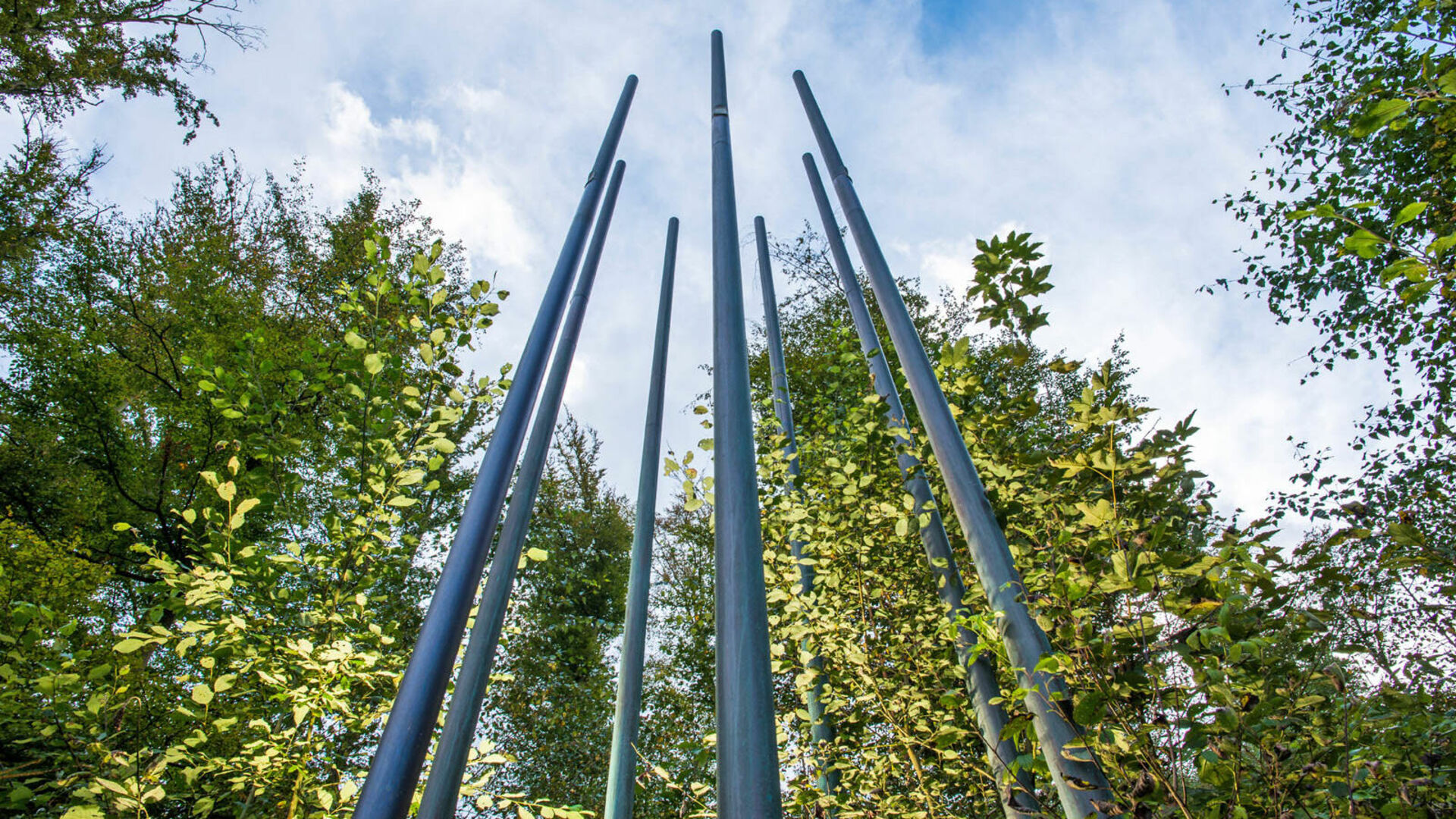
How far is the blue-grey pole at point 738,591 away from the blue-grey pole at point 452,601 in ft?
2.68

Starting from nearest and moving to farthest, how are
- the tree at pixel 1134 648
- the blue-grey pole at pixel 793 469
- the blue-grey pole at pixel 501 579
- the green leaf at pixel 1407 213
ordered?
1. the green leaf at pixel 1407 213
2. the tree at pixel 1134 648
3. the blue-grey pole at pixel 501 579
4. the blue-grey pole at pixel 793 469

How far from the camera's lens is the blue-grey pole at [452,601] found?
4.58ft

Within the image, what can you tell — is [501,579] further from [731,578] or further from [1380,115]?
[1380,115]

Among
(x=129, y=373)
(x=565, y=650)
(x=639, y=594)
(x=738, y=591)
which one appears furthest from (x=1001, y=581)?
(x=129, y=373)

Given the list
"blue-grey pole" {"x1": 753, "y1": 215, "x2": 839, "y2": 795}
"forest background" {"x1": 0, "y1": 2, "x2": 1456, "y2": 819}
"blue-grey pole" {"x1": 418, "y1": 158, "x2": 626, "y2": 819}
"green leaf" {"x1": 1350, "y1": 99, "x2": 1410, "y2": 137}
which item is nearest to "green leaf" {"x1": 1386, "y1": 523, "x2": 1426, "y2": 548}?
"forest background" {"x1": 0, "y1": 2, "x2": 1456, "y2": 819}

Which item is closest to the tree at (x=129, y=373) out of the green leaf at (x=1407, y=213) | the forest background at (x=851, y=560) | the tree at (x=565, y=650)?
the forest background at (x=851, y=560)

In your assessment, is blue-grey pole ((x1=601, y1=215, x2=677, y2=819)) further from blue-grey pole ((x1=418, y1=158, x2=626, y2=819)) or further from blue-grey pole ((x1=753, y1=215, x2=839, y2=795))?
blue-grey pole ((x1=418, y1=158, x2=626, y2=819))

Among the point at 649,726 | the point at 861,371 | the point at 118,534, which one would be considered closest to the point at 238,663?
the point at 861,371

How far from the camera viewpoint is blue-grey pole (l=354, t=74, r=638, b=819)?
4.58ft

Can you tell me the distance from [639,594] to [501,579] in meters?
1.57

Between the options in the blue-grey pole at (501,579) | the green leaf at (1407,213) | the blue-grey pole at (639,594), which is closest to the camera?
the green leaf at (1407,213)

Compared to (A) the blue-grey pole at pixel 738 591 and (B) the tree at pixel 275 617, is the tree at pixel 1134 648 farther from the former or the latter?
(B) the tree at pixel 275 617

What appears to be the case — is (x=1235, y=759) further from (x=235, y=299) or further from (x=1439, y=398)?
(x=235, y=299)

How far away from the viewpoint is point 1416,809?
108 centimetres
